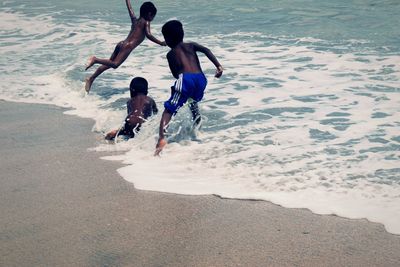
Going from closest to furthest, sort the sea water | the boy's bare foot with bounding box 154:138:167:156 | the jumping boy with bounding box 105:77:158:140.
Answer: the sea water, the boy's bare foot with bounding box 154:138:167:156, the jumping boy with bounding box 105:77:158:140

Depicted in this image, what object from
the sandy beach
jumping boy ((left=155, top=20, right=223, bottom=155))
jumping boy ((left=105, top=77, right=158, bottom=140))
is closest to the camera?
the sandy beach

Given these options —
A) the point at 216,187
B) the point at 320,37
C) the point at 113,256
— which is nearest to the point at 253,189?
the point at 216,187

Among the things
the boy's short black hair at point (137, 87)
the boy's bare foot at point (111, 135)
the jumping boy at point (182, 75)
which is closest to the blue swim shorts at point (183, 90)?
the jumping boy at point (182, 75)

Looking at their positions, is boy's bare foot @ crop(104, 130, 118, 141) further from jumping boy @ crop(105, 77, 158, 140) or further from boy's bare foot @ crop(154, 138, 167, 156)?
boy's bare foot @ crop(154, 138, 167, 156)

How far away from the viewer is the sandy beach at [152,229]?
133 inches

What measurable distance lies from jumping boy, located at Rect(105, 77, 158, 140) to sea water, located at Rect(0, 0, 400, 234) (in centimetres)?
12

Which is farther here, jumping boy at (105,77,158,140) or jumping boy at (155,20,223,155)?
jumping boy at (105,77,158,140)

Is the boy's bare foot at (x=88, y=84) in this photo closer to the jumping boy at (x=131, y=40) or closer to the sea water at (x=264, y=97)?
the jumping boy at (x=131, y=40)

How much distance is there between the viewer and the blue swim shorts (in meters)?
5.93

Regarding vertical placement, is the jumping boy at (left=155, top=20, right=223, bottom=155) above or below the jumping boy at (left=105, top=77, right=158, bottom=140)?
above

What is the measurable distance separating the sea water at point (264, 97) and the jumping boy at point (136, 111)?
0.12 metres

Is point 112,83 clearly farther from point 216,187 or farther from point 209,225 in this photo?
point 209,225

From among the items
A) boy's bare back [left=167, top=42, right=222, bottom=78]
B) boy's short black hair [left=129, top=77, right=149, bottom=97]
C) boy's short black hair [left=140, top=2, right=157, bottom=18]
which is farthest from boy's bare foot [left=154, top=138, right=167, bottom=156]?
boy's short black hair [left=140, top=2, right=157, bottom=18]

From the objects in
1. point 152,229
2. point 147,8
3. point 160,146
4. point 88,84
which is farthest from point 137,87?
point 152,229
